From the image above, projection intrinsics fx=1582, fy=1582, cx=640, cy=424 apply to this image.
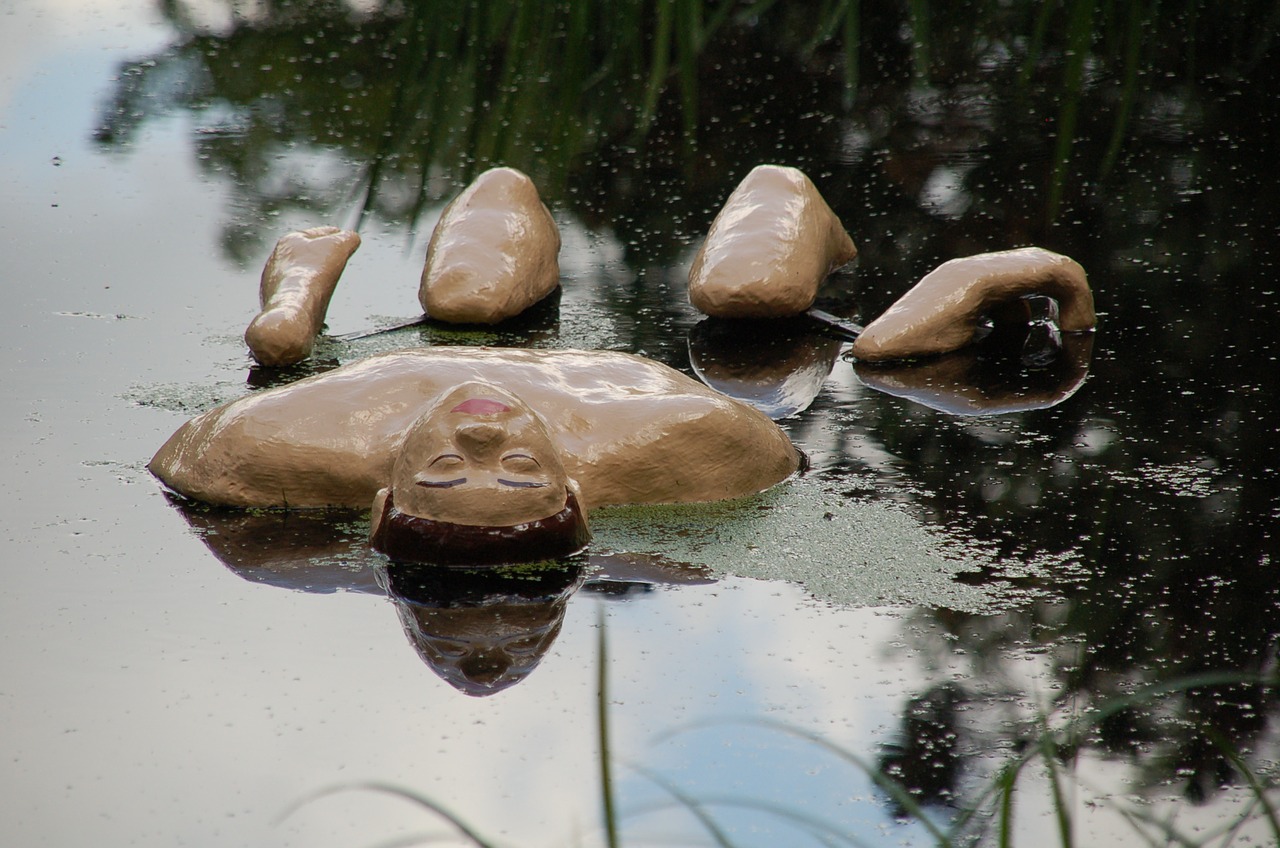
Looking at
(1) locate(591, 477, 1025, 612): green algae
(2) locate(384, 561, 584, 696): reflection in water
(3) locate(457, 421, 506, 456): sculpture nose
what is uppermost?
(3) locate(457, 421, 506, 456): sculpture nose

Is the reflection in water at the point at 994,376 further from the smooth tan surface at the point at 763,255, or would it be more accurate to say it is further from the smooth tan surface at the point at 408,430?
the smooth tan surface at the point at 408,430

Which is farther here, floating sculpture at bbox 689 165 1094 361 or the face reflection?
floating sculpture at bbox 689 165 1094 361

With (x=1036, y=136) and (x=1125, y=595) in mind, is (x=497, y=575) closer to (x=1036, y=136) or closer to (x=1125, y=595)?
(x=1125, y=595)

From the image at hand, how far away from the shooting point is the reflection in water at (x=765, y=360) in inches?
125

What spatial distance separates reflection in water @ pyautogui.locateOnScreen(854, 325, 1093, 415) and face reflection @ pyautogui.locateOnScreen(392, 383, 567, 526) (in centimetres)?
102

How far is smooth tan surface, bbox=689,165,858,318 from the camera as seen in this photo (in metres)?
3.49

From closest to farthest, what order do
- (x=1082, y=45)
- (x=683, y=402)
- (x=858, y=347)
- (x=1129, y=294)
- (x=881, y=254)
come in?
(x=683, y=402), (x=858, y=347), (x=1129, y=294), (x=881, y=254), (x=1082, y=45)

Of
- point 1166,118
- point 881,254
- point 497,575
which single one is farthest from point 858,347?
point 1166,118

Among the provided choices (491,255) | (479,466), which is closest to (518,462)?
(479,466)

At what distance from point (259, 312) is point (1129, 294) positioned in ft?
6.53

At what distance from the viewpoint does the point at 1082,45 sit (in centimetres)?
540

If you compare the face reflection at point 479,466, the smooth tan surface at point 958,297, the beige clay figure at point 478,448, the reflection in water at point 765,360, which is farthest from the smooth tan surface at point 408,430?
the smooth tan surface at point 958,297

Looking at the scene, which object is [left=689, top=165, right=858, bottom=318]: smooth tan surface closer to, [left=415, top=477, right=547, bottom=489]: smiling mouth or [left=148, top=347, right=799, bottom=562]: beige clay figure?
[left=148, top=347, right=799, bottom=562]: beige clay figure

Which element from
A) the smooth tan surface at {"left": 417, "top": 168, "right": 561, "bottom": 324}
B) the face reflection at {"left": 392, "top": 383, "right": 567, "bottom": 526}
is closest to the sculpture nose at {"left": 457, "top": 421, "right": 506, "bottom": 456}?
the face reflection at {"left": 392, "top": 383, "right": 567, "bottom": 526}
